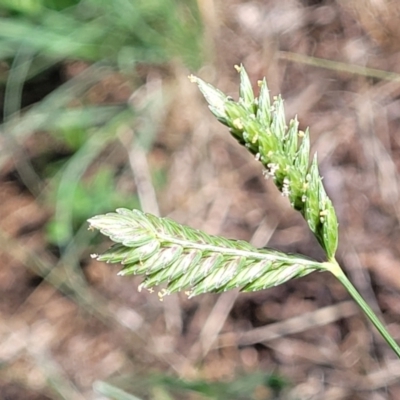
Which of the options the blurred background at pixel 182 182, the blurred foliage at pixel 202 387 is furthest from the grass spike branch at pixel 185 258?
the blurred background at pixel 182 182

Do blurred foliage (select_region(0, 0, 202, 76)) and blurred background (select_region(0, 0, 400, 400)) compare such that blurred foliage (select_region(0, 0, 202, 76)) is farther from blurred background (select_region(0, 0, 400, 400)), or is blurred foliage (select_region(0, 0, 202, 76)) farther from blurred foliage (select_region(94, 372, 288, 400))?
blurred foliage (select_region(94, 372, 288, 400))

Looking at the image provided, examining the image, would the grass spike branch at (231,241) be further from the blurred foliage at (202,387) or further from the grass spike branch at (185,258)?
the blurred foliage at (202,387)

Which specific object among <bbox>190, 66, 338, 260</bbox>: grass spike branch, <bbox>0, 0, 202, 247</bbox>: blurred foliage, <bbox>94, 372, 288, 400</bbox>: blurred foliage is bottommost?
<bbox>94, 372, 288, 400</bbox>: blurred foliage

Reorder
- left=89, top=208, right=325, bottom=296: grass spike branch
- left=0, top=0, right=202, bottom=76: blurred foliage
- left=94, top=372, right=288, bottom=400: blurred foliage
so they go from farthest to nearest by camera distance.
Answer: left=0, top=0, right=202, bottom=76: blurred foliage → left=94, top=372, right=288, bottom=400: blurred foliage → left=89, top=208, right=325, bottom=296: grass spike branch

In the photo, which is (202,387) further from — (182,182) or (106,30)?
(106,30)

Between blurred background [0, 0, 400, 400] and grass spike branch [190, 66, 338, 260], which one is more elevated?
grass spike branch [190, 66, 338, 260]

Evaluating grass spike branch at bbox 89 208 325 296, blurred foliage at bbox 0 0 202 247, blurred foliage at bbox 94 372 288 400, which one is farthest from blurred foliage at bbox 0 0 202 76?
grass spike branch at bbox 89 208 325 296

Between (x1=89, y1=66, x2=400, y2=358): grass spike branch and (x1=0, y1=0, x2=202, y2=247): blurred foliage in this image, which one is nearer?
(x1=89, y1=66, x2=400, y2=358): grass spike branch
